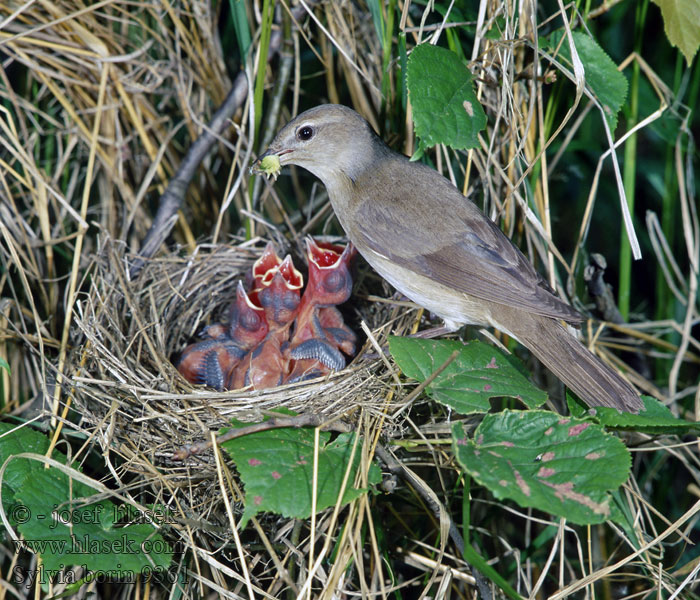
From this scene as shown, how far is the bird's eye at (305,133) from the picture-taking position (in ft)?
8.84

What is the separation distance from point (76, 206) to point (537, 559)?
245 centimetres

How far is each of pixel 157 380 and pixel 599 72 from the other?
5.93ft

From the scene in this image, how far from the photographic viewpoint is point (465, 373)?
203 centimetres

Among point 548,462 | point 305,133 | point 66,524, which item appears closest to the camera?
point 548,462

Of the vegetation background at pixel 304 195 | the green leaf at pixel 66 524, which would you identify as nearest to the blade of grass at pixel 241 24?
the vegetation background at pixel 304 195

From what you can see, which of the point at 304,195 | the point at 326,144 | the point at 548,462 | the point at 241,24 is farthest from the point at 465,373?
the point at 304,195

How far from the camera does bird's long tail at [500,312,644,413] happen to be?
214 centimetres

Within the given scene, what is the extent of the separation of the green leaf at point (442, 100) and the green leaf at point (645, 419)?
0.86 meters

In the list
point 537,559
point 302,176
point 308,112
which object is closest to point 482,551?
point 537,559

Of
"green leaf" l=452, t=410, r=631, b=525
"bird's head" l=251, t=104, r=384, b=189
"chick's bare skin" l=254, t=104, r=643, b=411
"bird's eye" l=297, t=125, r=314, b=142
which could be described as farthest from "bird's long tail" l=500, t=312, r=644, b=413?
"bird's eye" l=297, t=125, r=314, b=142

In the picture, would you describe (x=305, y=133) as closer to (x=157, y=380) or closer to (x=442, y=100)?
(x=442, y=100)

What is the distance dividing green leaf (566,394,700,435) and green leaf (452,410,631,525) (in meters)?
0.19

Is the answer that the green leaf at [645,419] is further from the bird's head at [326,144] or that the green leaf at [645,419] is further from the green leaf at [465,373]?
the bird's head at [326,144]

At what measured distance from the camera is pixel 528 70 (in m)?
2.42
